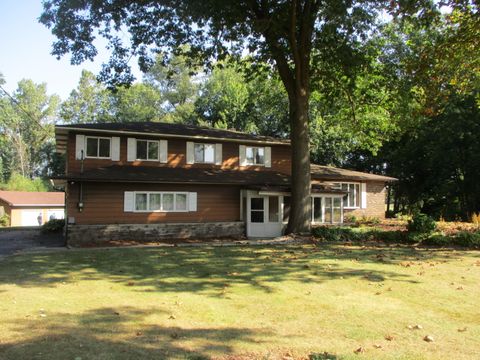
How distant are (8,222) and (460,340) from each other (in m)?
49.0

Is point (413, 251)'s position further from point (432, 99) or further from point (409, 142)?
point (409, 142)

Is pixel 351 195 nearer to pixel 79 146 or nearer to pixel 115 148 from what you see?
pixel 115 148

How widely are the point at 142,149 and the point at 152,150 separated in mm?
567

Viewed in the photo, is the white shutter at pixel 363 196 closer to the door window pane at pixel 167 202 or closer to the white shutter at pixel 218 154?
the white shutter at pixel 218 154

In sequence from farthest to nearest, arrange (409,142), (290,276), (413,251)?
(409,142), (413,251), (290,276)

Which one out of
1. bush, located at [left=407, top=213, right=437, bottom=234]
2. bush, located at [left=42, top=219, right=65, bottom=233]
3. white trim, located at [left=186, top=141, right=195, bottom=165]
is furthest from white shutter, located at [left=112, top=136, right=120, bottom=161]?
bush, located at [left=407, top=213, right=437, bottom=234]

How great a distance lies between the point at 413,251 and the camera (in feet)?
52.2

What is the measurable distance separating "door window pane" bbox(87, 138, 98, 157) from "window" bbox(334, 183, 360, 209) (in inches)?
639

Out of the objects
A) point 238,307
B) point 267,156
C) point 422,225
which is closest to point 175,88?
point 267,156

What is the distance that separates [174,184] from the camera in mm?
22625

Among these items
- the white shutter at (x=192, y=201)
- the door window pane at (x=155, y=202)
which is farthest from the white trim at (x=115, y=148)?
the white shutter at (x=192, y=201)

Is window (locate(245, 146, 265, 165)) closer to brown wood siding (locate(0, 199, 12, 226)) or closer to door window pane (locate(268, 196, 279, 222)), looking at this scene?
door window pane (locate(268, 196, 279, 222))

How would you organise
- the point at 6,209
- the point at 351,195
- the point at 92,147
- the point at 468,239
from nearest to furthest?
the point at 468,239 < the point at 92,147 < the point at 351,195 < the point at 6,209

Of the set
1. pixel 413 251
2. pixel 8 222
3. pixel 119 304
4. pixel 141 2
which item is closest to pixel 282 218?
pixel 413 251
